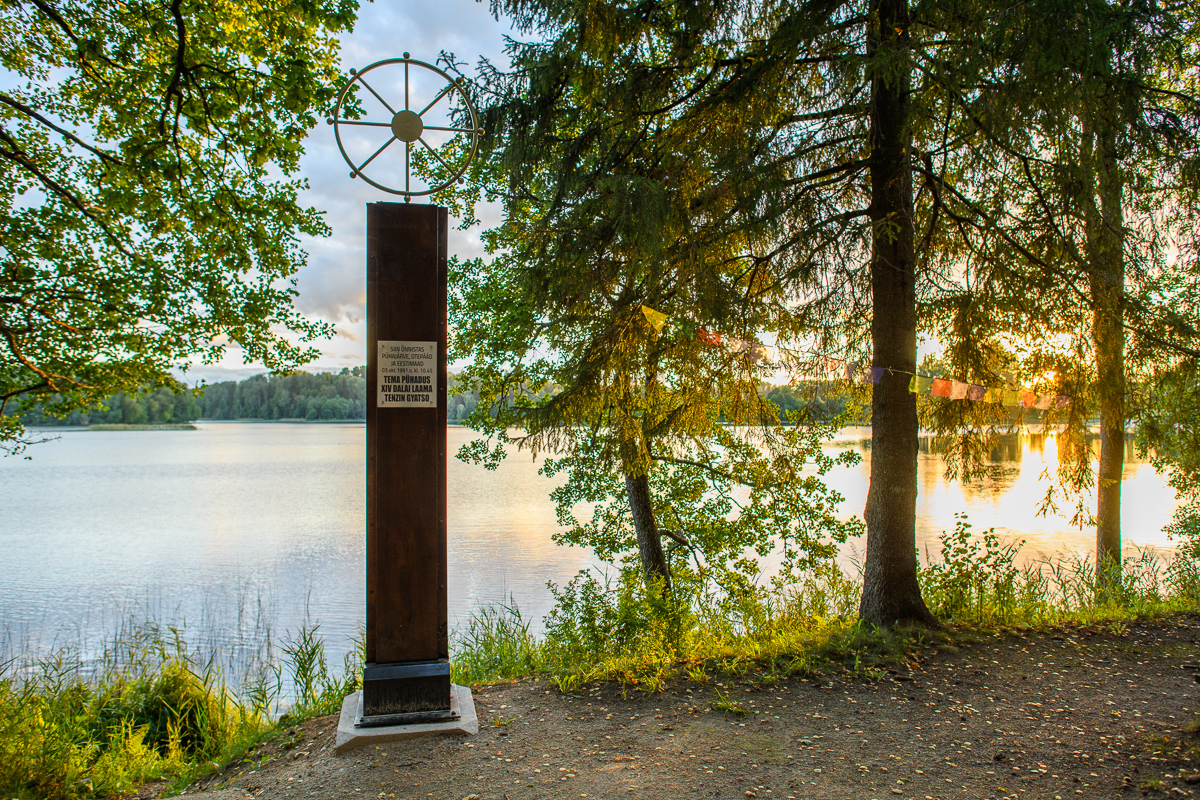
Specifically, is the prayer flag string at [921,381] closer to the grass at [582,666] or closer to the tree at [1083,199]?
the tree at [1083,199]

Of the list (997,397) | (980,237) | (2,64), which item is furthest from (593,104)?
(2,64)

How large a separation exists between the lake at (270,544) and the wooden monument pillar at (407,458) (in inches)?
164

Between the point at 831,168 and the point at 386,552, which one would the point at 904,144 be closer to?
the point at 831,168

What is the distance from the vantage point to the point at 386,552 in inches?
142

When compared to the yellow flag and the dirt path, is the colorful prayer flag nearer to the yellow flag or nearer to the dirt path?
the yellow flag

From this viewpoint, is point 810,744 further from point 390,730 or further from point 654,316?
point 654,316

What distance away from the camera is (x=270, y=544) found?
1544 centimetres

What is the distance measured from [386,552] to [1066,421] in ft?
16.1

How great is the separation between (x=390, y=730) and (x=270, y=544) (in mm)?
13843

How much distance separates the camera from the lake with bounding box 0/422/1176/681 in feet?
32.9

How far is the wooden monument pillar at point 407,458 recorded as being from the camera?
3598 millimetres

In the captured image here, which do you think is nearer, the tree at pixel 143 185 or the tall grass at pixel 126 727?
the tall grass at pixel 126 727

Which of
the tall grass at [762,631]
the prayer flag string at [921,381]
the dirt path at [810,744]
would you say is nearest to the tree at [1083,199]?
the prayer flag string at [921,381]

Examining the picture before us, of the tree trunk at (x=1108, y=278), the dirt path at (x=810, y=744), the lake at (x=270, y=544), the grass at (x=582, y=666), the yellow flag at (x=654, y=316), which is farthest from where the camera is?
the lake at (x=270, y=544)
